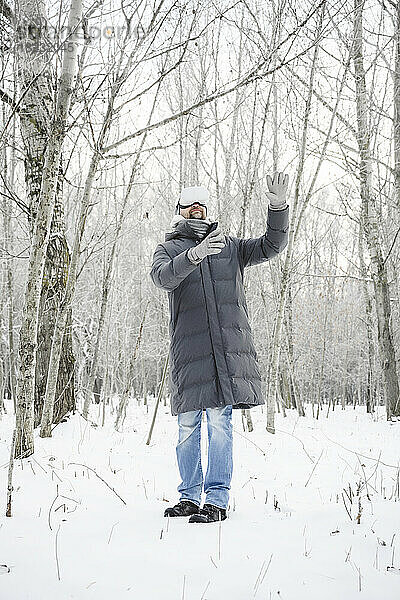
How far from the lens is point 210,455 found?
8.59 feet

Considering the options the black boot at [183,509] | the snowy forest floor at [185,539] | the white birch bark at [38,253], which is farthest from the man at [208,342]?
the white birch bark at [38,253]

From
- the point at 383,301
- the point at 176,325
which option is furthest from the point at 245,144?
the point at 176,325

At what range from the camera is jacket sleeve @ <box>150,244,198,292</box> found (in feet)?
8.14

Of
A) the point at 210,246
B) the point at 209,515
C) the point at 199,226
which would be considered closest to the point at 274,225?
the point at 199,226

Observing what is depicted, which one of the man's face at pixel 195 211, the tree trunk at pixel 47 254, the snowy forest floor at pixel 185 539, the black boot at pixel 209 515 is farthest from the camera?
the tree trunk at pixel 47 254

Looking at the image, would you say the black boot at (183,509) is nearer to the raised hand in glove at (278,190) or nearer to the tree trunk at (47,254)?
the raised hand in glove at (278,190)

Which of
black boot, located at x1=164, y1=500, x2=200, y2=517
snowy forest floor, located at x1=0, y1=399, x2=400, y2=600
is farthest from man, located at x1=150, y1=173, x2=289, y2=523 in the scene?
snowy forest floor, located at x1=0, y1=399, x2=400, y2=600

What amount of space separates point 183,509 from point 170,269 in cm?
119

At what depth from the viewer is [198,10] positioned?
4020mm

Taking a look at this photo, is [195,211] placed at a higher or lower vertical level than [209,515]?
higher

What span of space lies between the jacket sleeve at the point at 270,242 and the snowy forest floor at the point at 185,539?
4.41ft

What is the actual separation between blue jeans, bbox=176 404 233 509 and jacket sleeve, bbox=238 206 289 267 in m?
0.88

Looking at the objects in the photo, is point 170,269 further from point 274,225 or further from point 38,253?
point 38,253

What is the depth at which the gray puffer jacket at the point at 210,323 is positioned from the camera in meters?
2.59
